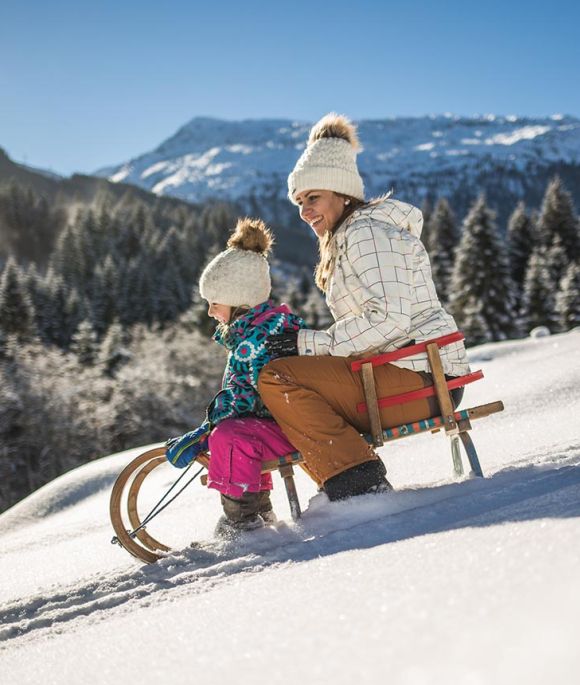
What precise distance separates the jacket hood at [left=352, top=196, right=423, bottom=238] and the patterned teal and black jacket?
0.69m

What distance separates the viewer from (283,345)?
294 centimetres

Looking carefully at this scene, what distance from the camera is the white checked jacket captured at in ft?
8.84

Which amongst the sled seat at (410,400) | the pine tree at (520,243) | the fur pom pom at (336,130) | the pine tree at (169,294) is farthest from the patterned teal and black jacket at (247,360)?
the pine tree at (169,294)

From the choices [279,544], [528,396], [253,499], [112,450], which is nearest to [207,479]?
[253,499]

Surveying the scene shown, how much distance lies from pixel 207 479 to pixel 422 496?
110 cm

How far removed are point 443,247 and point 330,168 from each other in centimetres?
3030

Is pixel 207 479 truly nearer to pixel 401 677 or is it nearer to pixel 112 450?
pixel 401 677

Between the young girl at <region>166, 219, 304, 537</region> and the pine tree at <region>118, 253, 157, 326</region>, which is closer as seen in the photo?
the young girl at <region>166, 219, 304, 537</region>

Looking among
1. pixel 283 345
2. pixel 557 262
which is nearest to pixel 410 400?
pixel 283 345

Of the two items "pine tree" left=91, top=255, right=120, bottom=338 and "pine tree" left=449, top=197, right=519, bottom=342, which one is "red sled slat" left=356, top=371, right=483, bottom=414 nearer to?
"pine tree" left=449, top=197, right=519, bottom=342

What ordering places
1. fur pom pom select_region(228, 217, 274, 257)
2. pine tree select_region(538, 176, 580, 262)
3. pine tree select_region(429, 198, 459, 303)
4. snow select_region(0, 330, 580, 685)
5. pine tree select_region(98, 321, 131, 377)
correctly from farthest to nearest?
pine tree select_region(98, 321, 131, 377), pine tree select_region(538, 176, 580, 262), pine tree select_region(429, 198, 459, 303), fur pom pom select_region(228, 217, 274, 257), snow select_region(0, 330, 580, 685)

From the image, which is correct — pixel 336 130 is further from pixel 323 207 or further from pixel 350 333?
pixel 350 333

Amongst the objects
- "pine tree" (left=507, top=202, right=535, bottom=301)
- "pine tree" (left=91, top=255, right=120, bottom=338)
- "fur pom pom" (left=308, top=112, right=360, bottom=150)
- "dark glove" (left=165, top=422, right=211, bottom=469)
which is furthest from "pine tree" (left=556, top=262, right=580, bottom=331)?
"pine tree" (left=91, top=255, right=120, bottom=338)

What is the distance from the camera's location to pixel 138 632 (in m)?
1.81
